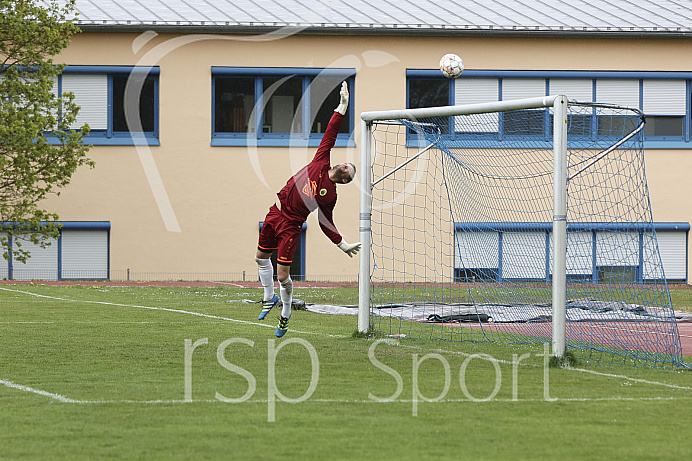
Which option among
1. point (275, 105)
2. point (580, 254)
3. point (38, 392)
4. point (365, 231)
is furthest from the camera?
point (275, 105)

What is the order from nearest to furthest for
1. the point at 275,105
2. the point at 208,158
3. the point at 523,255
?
1. the point at 523,255
2. the point at 208,158
3. the point at 275,105

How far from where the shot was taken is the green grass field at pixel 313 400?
5.91 m

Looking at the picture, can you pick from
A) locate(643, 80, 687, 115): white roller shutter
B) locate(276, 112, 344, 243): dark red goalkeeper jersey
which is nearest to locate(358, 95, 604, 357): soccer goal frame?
locate(276, 112, 344, 243): dark red goalkeeper jersey

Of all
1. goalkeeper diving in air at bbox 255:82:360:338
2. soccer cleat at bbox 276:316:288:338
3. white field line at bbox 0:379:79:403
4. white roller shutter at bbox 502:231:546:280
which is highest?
goalkeeper diving in air at bbox 255:82:360:338

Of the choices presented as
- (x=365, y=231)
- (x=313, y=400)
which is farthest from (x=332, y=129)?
(x=313, y=400)

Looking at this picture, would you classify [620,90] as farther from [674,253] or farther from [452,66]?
[452,66]

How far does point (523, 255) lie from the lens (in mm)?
18641

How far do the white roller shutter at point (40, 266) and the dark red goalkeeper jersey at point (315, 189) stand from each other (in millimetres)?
19064

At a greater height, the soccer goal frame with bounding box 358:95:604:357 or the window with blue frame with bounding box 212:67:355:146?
the window with blue frame with bounding box 212:67:355:146

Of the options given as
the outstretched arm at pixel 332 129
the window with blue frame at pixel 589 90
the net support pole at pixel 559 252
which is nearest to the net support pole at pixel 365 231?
the outstretched arm at pixel 332 129

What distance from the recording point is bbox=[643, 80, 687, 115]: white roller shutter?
2962 centimetres

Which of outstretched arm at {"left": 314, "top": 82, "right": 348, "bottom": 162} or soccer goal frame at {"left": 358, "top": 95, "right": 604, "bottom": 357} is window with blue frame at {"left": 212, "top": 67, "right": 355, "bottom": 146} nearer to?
soccer goal frame at {"left": 358, "top": 95, "right": 604, "bottom": 357}

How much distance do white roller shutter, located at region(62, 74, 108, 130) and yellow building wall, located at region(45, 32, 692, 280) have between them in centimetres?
54

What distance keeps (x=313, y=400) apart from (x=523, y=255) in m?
11.9
